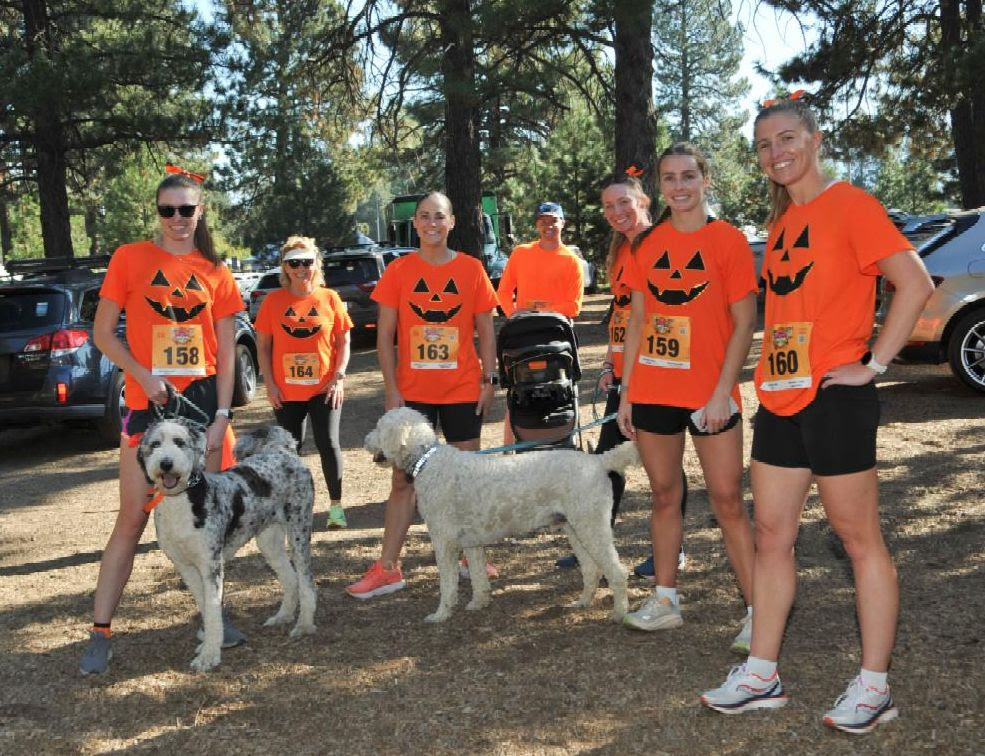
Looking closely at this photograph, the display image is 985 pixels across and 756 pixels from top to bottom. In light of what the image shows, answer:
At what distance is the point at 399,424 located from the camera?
4.79m

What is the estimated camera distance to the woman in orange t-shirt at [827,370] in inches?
126

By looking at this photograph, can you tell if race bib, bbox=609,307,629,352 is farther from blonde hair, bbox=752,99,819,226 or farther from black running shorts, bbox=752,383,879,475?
black running shorts, bbox=752,383,879,475

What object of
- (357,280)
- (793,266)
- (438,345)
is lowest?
(438,345)

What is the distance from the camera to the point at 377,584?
17.6 ft

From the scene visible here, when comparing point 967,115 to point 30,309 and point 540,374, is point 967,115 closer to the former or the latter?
point 540,374

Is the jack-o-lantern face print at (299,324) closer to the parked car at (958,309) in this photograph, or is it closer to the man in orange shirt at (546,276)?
the man in orange shirt at (546,276)

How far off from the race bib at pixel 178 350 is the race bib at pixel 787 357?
2.41 metres

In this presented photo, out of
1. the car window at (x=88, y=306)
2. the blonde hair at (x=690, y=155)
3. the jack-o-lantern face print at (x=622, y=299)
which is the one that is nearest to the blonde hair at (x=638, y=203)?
the jack-o-lantern face print at (x=622, y=299)

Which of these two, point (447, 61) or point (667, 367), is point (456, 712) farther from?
point (447, 61)

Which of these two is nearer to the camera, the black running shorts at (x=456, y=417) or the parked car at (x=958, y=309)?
the black running shorts at (x=456, y=417)

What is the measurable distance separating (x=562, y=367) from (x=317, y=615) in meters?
1.84

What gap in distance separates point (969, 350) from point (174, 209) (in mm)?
8361

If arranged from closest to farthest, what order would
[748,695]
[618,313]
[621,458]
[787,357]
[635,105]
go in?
[787,357]
[748,695]
[621,458]
[618,313]
[635,105]

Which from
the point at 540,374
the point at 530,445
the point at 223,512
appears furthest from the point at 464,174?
the point at 223,512
